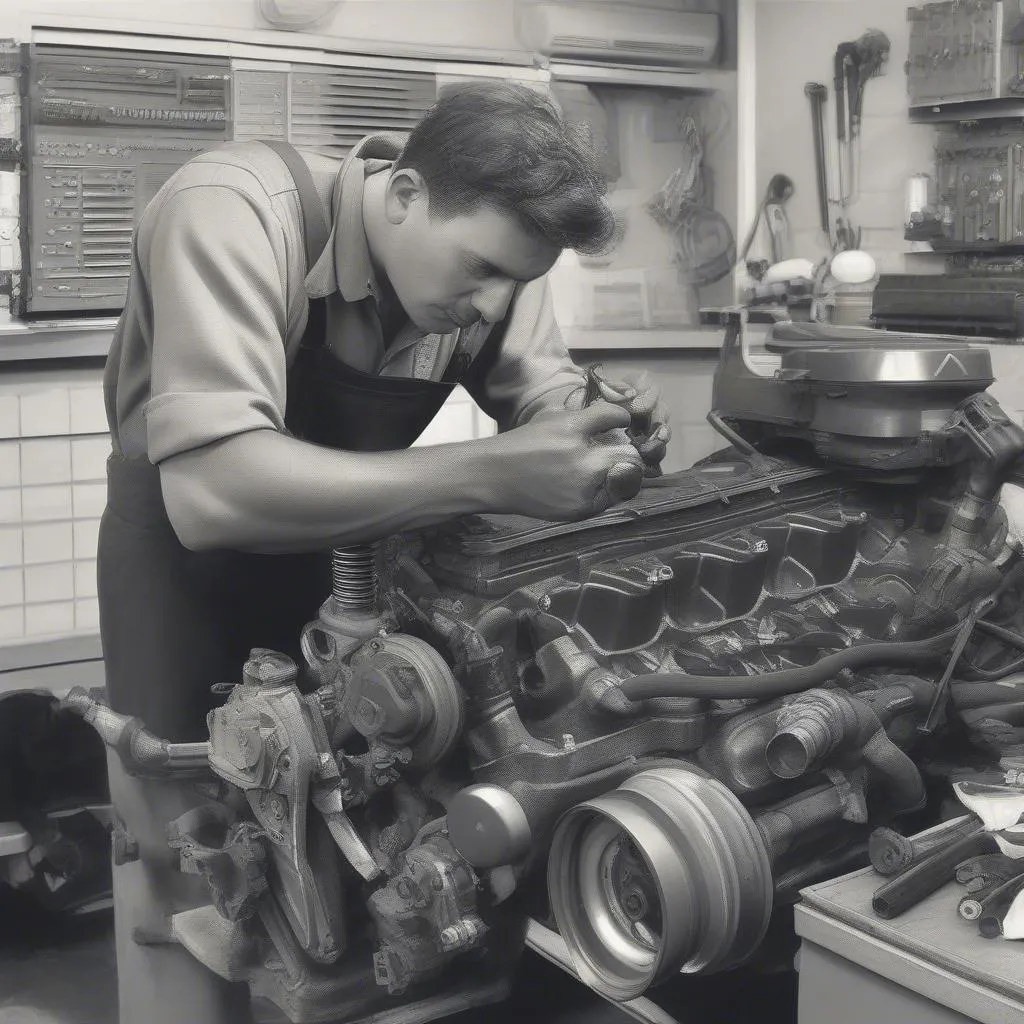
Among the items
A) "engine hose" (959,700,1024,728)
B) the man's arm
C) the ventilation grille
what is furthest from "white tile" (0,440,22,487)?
"engine hose" (959,700,1024,728)

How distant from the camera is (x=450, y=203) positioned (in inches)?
49.8

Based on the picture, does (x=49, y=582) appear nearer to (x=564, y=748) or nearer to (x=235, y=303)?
(x=235, y=303)

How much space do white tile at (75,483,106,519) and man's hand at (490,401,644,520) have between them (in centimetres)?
160

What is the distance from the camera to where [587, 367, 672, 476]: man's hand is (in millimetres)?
1386

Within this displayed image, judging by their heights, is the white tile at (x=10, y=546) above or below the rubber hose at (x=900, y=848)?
above

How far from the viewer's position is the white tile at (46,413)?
2562mm

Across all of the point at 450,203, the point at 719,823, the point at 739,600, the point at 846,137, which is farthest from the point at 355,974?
the point at 846,137

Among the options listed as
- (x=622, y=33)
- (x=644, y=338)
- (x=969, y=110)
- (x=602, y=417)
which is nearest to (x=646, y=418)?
(x=602, y=417)

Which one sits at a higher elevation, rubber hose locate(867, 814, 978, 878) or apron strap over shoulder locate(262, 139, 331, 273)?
apron strap over shoulder locate(262, 139, 331, 273)

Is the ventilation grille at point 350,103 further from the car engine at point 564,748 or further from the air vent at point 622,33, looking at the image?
the car engine at point 564,748

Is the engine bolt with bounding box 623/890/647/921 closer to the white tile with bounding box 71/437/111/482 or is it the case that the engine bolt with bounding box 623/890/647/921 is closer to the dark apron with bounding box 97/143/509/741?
the dark apron with bounding box 97/143/509/741

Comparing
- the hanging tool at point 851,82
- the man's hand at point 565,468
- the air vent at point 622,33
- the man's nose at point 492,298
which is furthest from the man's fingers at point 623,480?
the hanging tool at point 851,82

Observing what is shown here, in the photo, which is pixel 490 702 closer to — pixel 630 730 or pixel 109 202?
pixel 630 730

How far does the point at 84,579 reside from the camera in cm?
264
